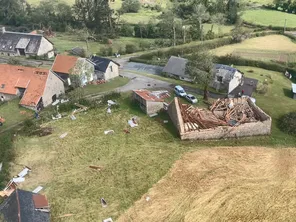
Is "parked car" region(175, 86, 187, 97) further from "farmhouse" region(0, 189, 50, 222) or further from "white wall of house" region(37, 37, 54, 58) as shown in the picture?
"white wall of house" region(37, 37, 54, 58)

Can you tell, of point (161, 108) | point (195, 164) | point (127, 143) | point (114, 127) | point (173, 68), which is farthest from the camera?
point (173, 68)

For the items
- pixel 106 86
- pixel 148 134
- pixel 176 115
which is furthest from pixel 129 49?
pixel 148 134

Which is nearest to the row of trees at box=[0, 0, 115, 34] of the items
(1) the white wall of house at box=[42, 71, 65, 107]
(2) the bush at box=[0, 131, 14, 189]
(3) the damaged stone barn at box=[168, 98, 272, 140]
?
(1) the white wall of house at box=[42, 71, 65, 107]

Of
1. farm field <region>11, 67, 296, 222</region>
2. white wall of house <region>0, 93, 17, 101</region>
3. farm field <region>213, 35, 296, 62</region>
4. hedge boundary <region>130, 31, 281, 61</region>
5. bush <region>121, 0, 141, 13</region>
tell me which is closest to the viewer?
farm field <region>11, 67, 296, 222</region>

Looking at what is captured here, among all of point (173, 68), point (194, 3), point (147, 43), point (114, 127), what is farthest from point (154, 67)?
point (194, 3)

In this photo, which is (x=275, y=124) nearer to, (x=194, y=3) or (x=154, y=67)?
(x=154, y=67)

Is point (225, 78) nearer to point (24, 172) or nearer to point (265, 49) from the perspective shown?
point (265, 49)
